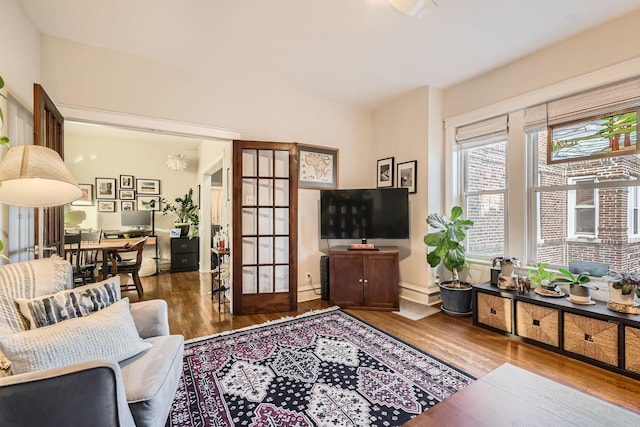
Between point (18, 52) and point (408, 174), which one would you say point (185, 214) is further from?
point (408, 174)

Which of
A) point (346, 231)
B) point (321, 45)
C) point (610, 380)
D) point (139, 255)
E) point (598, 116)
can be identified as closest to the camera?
point (610, 380)

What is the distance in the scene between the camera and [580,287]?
91.8 inches

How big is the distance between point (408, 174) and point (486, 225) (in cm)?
114

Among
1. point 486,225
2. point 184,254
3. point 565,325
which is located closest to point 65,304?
point 565,325

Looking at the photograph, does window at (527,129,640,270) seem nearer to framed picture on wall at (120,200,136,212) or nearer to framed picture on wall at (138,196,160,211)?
framed picture on wall at (138,196,160,211)

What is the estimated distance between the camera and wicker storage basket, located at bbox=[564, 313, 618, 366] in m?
2.06

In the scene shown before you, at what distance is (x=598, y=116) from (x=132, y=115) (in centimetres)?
439

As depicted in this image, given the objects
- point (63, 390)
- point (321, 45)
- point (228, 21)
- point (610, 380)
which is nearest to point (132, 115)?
point (228, 21)

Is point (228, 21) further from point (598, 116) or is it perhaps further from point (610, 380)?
point (610, 380)

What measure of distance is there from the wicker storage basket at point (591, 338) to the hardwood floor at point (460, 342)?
0.32 feet

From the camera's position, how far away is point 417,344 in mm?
2514

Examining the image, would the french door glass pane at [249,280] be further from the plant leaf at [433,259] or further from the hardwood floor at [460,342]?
the plant leaf at [433,259]

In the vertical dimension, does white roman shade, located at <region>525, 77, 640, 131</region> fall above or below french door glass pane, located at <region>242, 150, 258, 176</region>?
above

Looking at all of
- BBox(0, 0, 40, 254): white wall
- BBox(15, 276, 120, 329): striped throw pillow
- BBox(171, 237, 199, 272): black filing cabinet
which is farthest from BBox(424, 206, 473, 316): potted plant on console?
BBox(171, 237, 199, 272): black filing cabinet
